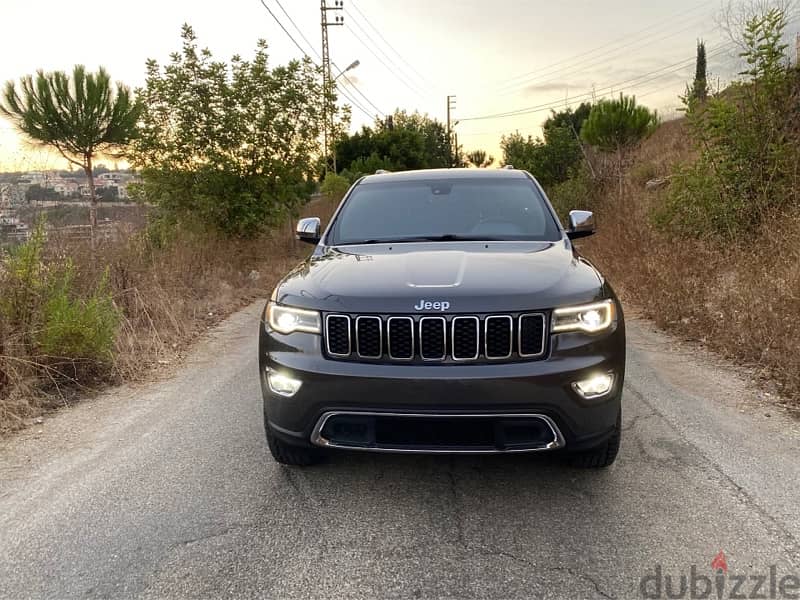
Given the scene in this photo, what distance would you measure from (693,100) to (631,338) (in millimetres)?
3978

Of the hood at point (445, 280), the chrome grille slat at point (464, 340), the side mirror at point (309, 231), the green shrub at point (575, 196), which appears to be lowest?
the chrome grille slat at point (464, 340)

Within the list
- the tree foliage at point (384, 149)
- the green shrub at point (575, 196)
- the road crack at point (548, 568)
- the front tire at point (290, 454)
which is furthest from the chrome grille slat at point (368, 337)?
the tree foliage at point (384, 149)

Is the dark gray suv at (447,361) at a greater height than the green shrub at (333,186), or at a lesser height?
lesser

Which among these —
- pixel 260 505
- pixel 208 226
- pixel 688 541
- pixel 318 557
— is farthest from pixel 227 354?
pixel 208 226

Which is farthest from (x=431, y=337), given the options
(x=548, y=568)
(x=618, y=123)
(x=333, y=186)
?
(x=333, y=186)

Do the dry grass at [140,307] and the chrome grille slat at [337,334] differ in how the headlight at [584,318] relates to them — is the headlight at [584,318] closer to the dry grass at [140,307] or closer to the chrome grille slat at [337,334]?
the chrome grille slat at [337,334]

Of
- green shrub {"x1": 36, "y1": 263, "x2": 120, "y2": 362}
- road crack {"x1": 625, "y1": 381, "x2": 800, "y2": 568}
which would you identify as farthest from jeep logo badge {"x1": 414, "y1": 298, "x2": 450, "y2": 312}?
green shrub {"x1": 36, "y1": 263, "x2": 120, "y2": 362}

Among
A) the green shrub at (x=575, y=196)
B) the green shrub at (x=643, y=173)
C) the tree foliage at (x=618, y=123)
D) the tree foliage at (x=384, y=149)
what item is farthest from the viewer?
Result: the tree foliage at (x=384, y=149)

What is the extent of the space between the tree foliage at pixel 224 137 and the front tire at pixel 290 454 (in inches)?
370

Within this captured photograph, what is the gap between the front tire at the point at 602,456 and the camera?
3.01m

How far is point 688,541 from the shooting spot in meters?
2.60

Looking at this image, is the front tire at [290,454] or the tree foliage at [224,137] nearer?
the front tire at [290,454]

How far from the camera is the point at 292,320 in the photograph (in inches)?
116

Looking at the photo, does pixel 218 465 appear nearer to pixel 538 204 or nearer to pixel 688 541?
pixel 688 541
